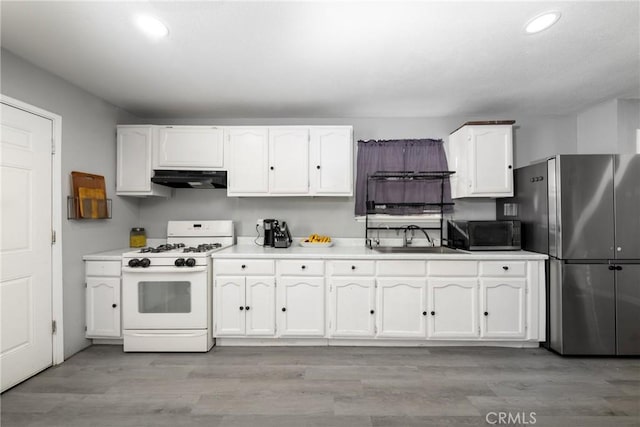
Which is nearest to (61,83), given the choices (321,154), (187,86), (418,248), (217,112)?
(187,86)

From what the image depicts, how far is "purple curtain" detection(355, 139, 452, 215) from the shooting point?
3.32m

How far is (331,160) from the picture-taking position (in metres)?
3.07

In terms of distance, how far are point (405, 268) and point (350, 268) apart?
0.50 metres

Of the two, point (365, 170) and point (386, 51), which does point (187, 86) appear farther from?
point (365, 170)

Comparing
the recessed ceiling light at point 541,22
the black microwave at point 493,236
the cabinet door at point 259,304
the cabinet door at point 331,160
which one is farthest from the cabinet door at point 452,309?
the recessed ceiling light at point 541,22

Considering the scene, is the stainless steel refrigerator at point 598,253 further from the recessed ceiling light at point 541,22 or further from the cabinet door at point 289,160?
the cabinet door at point 289,160

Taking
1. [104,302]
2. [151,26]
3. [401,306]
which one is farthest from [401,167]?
[104,302]

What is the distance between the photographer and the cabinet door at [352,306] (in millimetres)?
2672

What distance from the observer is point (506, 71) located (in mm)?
2309

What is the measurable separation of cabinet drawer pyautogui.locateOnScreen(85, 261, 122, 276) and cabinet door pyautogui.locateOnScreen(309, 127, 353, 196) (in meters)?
2.01

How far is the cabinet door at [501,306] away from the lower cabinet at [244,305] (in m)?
1.93

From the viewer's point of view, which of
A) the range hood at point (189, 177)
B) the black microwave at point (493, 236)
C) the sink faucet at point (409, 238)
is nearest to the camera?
the black microwave at point (493, 236)

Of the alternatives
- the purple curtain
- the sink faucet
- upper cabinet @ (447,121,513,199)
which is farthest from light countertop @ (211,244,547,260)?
the purple curtain

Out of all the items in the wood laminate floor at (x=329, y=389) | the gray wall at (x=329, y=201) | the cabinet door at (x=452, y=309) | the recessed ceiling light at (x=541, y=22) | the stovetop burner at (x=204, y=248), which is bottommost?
the wood laminate floor at (x=329, y=389)
